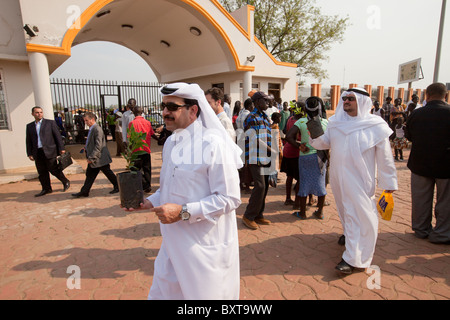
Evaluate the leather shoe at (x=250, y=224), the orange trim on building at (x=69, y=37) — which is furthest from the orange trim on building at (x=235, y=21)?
the leather shoe at (x=250, y=224)

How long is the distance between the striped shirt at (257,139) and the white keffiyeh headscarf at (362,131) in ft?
3.93

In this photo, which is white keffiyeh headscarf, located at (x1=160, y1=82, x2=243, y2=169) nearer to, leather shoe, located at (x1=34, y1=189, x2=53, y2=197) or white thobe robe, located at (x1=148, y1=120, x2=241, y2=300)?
white thobe robe, located at (x1=148, y1=120, x2=241, y2=300)

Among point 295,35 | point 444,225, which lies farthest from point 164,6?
point 295,35

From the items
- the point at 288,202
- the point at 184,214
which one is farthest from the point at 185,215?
the point at 288,202

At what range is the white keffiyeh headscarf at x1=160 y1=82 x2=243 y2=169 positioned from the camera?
5.85ft

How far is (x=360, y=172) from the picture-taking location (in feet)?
9.85

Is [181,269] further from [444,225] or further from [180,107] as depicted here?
[444,225]

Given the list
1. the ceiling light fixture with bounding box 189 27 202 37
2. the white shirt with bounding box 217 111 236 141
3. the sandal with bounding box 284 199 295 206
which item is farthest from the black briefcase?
the ceiling light fixture with bounding box 189 27 202 37

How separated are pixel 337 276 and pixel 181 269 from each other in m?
2.07

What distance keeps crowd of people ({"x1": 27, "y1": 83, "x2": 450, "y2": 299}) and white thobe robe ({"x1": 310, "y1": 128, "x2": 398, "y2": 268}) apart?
0.01 metres

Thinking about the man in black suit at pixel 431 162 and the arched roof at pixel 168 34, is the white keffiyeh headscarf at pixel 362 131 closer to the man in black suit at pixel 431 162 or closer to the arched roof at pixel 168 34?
the man in black suit at pixel 431 162

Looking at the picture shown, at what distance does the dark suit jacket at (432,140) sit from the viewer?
144 inches

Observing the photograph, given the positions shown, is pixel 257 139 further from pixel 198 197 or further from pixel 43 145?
pixel 43 145

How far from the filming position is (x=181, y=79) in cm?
1756
